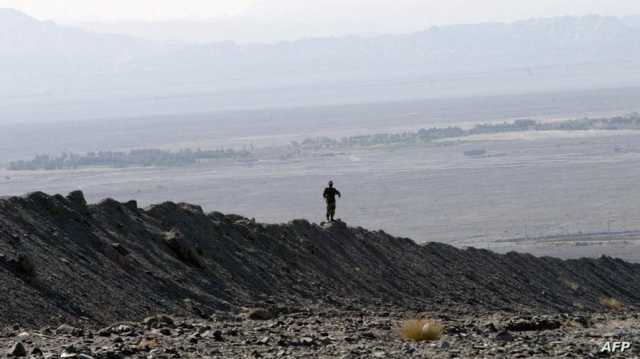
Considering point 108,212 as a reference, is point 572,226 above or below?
below

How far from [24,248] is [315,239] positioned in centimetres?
811

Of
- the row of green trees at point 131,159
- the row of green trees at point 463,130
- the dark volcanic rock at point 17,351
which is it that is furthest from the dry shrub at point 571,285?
the row of green trees at point 463,130

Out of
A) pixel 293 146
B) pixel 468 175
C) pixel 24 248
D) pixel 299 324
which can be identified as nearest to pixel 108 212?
pixel 24 248

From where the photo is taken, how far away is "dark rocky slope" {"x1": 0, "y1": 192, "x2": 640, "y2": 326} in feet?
59.9

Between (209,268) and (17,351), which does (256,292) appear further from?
(17,351)

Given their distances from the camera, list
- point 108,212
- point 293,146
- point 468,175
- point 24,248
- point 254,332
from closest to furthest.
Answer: point 254,332
point 24,248
point 108,212
point 468,175
point 293,146

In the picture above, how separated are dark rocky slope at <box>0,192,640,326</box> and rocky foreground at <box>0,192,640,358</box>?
35 millimetres

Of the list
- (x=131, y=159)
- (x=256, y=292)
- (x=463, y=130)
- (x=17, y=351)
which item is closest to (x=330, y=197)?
(x=256, y=292)

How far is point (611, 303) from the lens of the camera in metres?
28.4

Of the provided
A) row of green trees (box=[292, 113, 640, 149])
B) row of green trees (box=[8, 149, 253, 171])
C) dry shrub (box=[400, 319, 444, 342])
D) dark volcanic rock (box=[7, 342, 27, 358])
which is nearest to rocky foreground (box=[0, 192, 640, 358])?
dark volcanic rock (box=[7, 342, 27, 358])

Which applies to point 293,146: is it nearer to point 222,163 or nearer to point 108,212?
point 222,163

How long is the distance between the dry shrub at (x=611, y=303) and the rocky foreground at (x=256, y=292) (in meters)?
0.07

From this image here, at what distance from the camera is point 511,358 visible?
12.7 m

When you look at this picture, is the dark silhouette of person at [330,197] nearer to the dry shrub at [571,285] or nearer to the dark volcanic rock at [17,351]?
Result: the dry shrub at [571,285]
